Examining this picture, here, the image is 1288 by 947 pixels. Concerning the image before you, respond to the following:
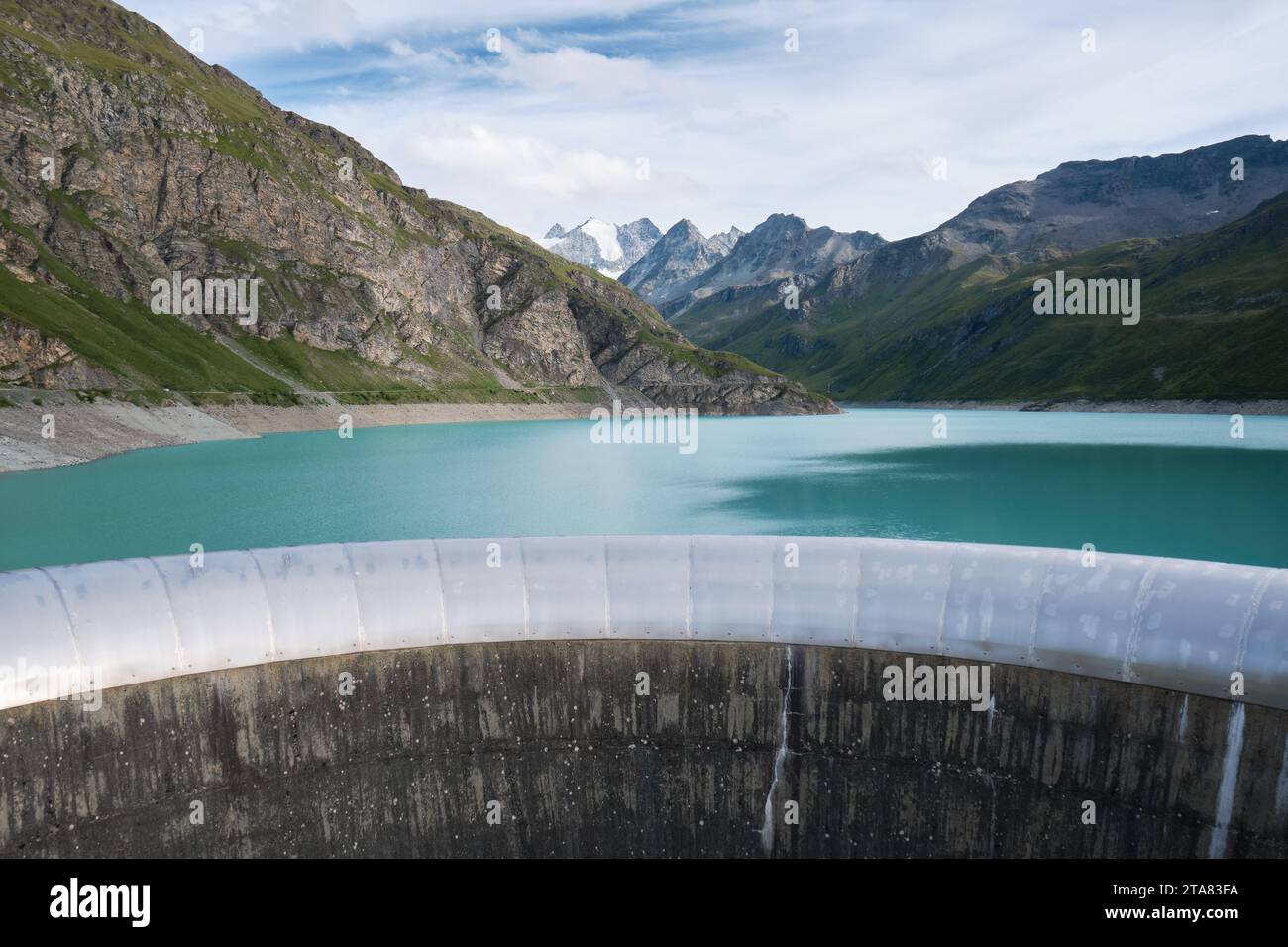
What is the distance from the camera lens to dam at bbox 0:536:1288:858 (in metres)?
11.9

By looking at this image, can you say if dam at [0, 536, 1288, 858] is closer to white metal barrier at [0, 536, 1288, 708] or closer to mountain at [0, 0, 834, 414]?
white metal barrier at [0, 536, 1288, 708]

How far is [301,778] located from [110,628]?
3.60 m

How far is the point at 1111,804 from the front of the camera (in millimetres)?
12609

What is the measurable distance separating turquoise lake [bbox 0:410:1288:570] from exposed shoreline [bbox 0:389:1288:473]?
21.4ft

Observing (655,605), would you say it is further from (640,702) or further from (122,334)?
(122,334)

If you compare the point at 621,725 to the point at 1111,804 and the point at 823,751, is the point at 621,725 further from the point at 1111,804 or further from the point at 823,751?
the point at 1111,804

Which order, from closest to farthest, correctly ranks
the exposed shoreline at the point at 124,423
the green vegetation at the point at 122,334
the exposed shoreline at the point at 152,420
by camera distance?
the exposed shoreline at the point at 124,423 < the exposed shoreline at the point at 152,420 < the green vegetation at the point at 122,334

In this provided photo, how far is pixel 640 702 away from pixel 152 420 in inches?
4624

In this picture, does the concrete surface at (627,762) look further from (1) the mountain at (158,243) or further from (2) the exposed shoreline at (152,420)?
(1) the mountain at (158,243)

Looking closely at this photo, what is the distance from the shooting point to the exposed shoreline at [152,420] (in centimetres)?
8200

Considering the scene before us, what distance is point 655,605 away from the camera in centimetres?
1457

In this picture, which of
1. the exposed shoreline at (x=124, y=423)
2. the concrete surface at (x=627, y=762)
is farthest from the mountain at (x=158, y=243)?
the concrete surface at (x=627, y=762)

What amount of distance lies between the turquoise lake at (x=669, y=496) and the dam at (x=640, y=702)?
2725cm

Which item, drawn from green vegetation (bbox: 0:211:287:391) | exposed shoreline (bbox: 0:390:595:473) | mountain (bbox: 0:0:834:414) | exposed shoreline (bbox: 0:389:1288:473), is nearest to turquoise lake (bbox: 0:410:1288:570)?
exposed shoreline (bbox: 0:390:595:473)
